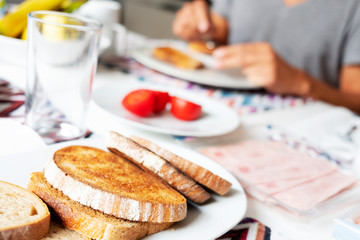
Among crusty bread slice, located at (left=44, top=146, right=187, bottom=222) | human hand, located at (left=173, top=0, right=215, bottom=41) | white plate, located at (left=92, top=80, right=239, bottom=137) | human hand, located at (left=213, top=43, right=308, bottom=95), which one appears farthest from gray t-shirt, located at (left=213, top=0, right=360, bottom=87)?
crusty bread slice, located at (left=44, top=146, right=187, bottom=222)

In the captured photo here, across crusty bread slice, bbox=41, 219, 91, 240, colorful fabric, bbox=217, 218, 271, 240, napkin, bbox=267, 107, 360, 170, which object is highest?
crusty bread slice, bbox=41, 219, 91, 240

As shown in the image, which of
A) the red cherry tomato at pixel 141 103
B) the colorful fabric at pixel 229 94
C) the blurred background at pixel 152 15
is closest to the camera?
the red cherry tomato at pixel 141 103

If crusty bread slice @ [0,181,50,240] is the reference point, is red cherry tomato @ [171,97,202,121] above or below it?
below

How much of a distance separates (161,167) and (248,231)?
17cm

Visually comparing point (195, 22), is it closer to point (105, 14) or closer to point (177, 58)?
point (177, 58)

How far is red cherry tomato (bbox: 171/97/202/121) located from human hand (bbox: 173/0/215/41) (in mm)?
1019

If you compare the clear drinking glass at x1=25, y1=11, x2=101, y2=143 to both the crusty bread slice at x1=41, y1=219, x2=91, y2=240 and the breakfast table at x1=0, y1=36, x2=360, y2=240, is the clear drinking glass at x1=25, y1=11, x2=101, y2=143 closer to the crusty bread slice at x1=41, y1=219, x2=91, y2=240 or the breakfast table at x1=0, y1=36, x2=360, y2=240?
the breakfast table at x1=0, y1=36, x2=360, y2=240

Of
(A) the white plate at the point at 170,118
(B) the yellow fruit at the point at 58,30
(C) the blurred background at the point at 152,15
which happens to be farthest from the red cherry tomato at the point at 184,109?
(C) the blurred background at the point at 152,15

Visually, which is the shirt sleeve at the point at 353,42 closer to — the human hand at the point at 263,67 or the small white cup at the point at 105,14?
the human hand at the point at 263,67

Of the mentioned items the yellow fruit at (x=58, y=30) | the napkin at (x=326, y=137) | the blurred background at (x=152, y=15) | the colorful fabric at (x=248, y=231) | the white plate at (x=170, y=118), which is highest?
the yellow fruit at (x=58, y=30)

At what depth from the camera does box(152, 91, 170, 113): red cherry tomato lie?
100 cm

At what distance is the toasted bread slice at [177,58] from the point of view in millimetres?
1492

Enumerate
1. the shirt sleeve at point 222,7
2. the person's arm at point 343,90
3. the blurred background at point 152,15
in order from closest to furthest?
the person's arm at point 343,90, the shirt sleeve at point 222,7, the blurred background at point 152,15

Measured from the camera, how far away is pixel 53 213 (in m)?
0.52
